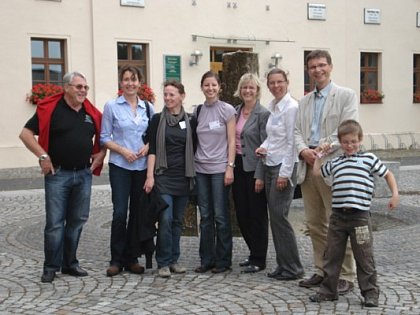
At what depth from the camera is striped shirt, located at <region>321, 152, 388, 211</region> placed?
4.77 metres

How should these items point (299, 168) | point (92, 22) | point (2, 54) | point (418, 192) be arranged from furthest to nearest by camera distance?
1. point (92, 22)
2. point (2, 54)
3. point (418, 192)
4. point (299, 168)

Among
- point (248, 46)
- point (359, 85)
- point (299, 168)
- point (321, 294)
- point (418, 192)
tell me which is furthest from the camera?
point (359, 85)

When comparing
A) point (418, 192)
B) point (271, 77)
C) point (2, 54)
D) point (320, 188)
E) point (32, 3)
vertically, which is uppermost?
point (32, 3)

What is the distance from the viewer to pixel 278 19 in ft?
68.1

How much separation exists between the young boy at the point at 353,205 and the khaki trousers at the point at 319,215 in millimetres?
308

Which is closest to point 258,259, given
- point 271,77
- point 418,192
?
point 271,77

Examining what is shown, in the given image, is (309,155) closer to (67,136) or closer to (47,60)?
(67,136)

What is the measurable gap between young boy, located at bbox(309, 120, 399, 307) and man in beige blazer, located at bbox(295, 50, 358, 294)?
28 cm

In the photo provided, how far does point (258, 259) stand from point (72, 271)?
1.70m

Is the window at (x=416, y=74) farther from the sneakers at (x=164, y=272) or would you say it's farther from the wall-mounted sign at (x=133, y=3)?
the sneakers at (x=164, y=272)

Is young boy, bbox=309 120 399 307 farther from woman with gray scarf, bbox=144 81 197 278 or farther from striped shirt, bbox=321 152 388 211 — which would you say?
woman with gray scarf, bbox=144 81 197 278

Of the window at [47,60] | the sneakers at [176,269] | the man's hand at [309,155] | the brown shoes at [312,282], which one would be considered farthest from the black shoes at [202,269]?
the window at [47,60]

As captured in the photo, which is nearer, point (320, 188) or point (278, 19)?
point (320, 188)

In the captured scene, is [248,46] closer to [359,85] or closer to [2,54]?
[359,85]
